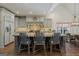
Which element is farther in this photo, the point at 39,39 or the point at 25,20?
the point at 39,39

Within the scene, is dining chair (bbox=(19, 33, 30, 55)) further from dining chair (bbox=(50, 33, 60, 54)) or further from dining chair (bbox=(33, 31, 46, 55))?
dining chair (bbox=(50, 33, 60, 54))

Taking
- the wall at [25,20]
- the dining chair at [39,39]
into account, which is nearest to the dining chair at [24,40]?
the dining chair at [39,39]

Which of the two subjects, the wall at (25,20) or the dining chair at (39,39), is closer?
the wall at (25,20)

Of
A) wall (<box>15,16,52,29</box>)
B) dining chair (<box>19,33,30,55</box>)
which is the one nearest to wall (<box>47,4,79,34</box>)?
wall (<box>15,16,52,29</box>)

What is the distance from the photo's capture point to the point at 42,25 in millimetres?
5820

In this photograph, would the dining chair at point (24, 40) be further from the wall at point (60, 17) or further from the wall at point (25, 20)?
the wall at point (60, 17)

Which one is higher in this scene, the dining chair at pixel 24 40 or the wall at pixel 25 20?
the wall at pixel 25 20

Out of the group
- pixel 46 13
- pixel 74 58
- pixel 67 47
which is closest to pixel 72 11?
pixel 46 13

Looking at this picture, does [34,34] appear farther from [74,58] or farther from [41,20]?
[74,58]

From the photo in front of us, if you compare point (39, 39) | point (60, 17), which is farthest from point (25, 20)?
point (60, 17)

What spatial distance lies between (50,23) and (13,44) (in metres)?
1.67

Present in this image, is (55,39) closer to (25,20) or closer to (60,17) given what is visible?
(60,17)

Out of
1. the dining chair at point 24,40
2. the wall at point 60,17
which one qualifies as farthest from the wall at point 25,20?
the dining chair at point 24,40

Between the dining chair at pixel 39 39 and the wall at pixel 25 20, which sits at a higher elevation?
the wall at pixel 25 20
